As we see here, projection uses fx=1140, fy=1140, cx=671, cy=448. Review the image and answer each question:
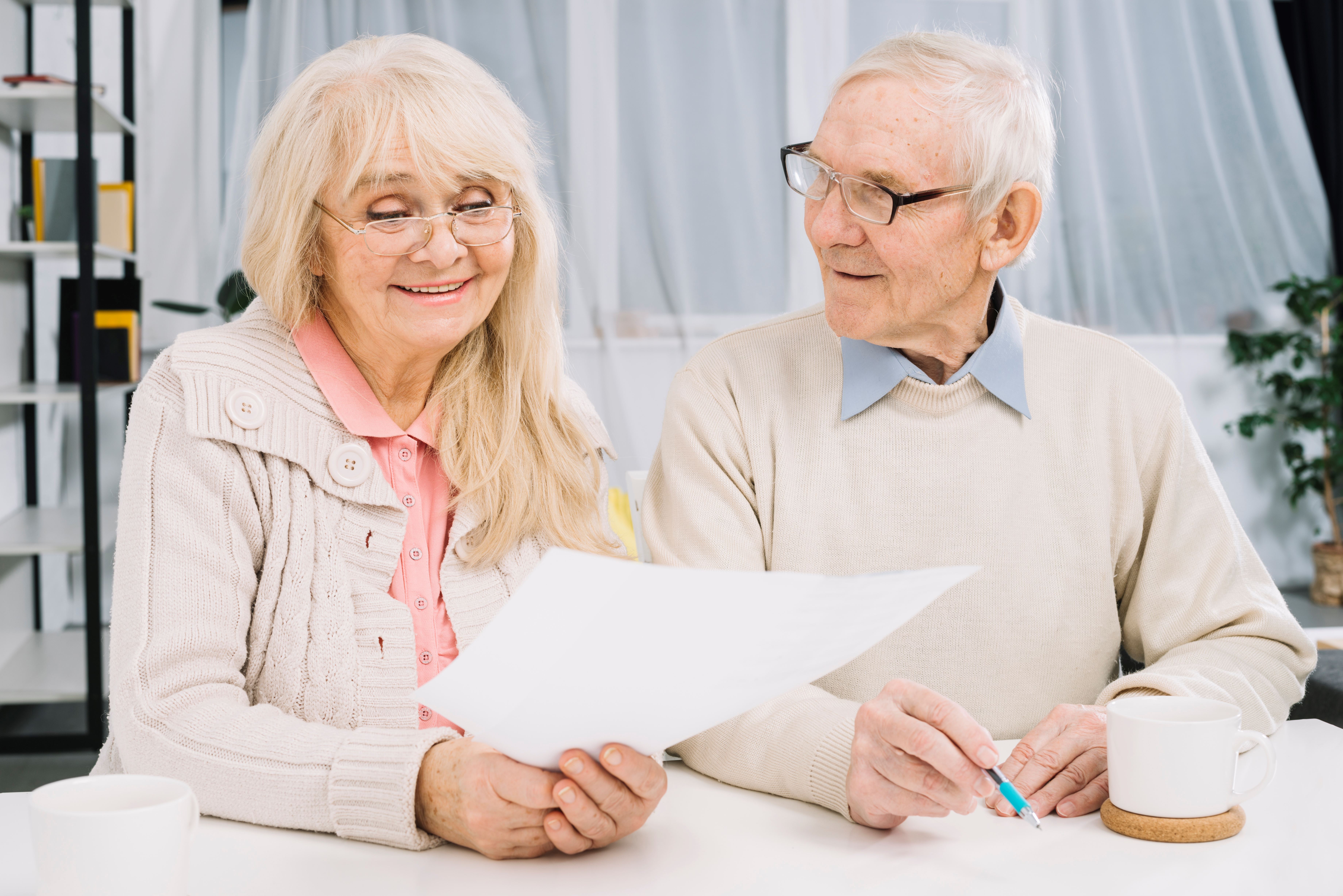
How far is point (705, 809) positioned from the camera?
966 millimetres

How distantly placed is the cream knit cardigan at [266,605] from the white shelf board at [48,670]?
1.97 m

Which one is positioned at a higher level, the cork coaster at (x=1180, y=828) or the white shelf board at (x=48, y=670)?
the cork coaster at (x=1180, y=828)

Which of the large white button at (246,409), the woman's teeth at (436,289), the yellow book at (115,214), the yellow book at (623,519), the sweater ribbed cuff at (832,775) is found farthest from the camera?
the yellow book at (115,214)

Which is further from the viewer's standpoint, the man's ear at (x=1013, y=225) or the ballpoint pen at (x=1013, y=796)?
the man's ear at (x=1013, y=225)

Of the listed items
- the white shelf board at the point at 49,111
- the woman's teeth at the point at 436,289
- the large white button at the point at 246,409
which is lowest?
Result: the large white button at the point at 246,409

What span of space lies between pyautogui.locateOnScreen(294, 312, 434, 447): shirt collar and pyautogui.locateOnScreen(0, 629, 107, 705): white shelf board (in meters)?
1.94

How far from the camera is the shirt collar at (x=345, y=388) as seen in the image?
117cm

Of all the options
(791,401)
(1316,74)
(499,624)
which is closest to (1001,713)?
(791,401)

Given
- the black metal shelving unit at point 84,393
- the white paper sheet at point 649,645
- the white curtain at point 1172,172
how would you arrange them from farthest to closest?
the white curtain at point 1172,172 → the black metal shelving unit at point 84,393 → the white paper sheet at point 649,645

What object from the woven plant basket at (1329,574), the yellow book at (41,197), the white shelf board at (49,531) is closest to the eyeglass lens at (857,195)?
the white shelf board at (49,531)

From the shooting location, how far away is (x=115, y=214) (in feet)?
11.3

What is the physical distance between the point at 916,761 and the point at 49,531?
3.01m

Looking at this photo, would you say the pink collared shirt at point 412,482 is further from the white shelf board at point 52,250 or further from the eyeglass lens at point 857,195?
the white shelf board at point 52,250

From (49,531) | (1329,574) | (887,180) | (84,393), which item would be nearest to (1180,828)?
(887,180)
